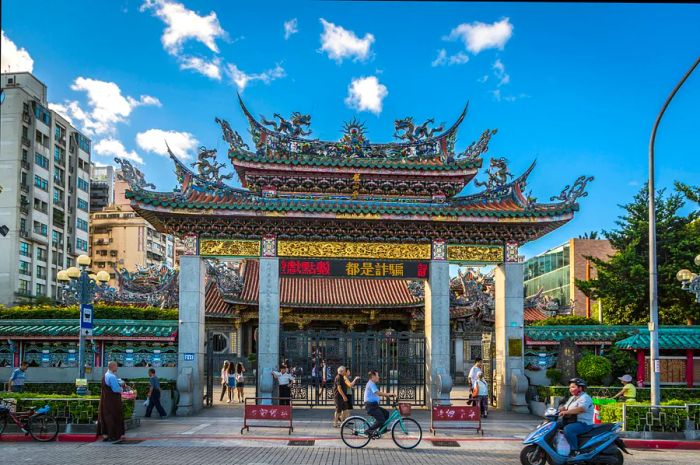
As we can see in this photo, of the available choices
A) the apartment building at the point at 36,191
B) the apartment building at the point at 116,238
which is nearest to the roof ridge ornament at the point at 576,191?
the apartment building at the point at 36,191

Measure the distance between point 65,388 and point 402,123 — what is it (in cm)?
1420

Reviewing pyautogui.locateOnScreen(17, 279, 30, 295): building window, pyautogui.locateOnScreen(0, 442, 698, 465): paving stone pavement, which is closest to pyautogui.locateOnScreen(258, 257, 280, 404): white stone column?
pyautogui.locateOnScreen(0, 442, 698, 465): paving stone pavement

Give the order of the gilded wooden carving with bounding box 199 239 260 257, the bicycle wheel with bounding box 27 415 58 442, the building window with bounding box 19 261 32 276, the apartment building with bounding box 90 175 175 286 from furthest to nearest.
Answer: the apartment building with bounding box 90 175 175 286, the building window with bounding box 19 261 32 276, the gilded wooden carving with bounding box 199 239 260 257, the bicycle wheel with bounding box 27 415 58 442

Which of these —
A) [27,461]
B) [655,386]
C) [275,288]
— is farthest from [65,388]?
[655,386]

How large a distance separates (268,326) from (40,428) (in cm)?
814

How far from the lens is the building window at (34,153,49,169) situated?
227 ft

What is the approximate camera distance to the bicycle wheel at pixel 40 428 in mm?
15781

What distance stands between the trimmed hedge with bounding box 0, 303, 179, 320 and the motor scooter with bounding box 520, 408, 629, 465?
17141 mm

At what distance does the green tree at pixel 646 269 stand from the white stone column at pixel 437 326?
12.8m

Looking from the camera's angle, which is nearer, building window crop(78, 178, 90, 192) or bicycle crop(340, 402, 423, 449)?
bicycle crop(340, 402, 423, 449)

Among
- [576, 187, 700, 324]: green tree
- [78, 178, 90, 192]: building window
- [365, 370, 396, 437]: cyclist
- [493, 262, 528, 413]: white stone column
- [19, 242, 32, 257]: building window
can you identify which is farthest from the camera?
[78, 178, 90, 192]: building window

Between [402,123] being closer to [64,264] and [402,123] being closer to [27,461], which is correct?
[27,461]

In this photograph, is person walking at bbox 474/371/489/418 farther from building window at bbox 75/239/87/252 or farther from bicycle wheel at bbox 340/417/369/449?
building window at bbox 75/239/87/252

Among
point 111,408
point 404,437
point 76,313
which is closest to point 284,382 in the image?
point 111,408
